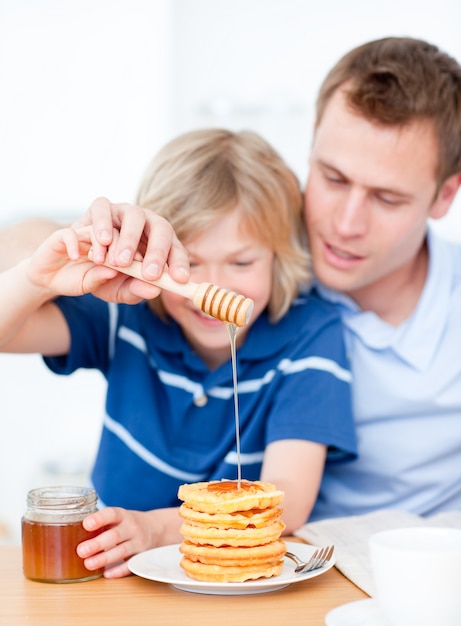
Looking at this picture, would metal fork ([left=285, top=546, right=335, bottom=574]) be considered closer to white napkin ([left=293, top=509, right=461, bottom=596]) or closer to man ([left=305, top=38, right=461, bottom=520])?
white napkin ([left=293, top=509, right=461, bottom=596])

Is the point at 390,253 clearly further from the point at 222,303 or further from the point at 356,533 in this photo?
the point at 222,303

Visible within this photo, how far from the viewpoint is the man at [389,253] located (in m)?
1.69

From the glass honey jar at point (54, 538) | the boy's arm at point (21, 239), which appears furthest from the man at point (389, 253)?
the glass honey jar at point (54, 538)

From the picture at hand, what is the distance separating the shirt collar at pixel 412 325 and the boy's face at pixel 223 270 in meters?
0.21

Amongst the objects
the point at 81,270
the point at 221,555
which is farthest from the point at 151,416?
the point at 221,555

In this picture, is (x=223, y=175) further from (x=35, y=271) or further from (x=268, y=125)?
(x=268, y=125)

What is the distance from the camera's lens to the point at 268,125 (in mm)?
4082

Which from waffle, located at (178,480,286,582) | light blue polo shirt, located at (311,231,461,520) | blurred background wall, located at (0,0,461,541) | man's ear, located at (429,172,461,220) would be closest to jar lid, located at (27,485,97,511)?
waffle, located at (178,480,286,582)

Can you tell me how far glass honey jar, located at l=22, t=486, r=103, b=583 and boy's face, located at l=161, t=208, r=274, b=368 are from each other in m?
0.58

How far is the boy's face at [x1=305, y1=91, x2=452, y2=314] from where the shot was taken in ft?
5.50

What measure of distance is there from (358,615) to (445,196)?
1208 millimetres

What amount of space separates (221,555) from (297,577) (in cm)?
9

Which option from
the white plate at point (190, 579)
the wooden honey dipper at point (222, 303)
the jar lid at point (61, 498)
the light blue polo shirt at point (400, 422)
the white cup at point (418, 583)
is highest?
the wooden honey dipper at point (222, 303)

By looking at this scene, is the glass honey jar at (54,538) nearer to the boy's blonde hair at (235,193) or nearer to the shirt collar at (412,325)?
the boy's blonde hair at (235,193)
